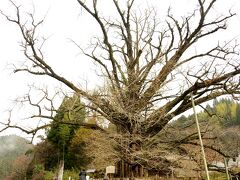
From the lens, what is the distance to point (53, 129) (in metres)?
28.4

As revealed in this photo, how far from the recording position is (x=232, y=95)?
38.1 feet

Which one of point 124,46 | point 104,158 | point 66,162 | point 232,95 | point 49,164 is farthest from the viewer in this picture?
point 49,164

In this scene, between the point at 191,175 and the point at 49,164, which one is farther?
the point at 49,164

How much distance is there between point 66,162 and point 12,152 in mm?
89225

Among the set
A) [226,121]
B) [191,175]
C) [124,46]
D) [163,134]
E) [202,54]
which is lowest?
[191,175]

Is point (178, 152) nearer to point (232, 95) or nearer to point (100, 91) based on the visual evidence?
point (232, 95)

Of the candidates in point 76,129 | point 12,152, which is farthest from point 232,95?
point 12,152

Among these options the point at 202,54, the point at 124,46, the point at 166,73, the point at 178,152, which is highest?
the point at 124,46

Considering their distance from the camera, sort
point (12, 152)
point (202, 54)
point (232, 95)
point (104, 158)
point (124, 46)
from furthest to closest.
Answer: point (12, 152) < point (124, 46) < point (202, 54) < point (232, 95) < point (104, 158)

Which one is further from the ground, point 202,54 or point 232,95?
→ point 202,54

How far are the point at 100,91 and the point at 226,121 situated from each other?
676cm

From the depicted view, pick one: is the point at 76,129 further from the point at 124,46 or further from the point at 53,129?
the point at 124,46

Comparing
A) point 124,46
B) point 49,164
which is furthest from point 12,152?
point 124,46

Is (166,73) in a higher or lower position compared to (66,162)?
higher
